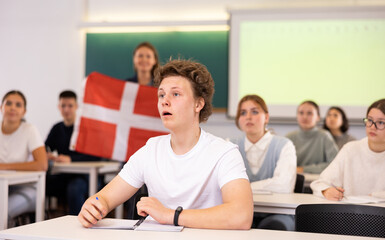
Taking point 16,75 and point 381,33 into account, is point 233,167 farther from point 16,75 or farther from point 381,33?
point 16,75

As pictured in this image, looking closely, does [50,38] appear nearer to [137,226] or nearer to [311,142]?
[311,142]

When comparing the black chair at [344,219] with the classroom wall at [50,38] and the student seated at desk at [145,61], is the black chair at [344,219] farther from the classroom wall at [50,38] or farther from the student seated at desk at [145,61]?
the classroom wall at [50,38]

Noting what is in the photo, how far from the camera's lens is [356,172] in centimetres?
291

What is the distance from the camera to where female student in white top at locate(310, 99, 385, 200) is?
2.70 meters

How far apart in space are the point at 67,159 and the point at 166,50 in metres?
2.39

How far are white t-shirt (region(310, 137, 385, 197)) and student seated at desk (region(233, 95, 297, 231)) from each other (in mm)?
246

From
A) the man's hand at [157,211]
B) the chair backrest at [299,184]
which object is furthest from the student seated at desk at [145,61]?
the man's hand at [157,211]

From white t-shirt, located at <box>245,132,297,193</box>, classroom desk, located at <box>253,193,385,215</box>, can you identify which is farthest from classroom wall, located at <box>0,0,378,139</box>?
classroom desk, located at <box>253,193,385,215</box>

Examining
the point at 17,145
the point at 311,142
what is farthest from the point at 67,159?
the point at 311,142

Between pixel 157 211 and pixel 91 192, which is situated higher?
pixel 157 211

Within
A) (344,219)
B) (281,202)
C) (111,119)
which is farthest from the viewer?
(111,119)

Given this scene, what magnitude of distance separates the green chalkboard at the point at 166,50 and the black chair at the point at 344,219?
14.0 feet

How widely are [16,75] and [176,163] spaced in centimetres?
565

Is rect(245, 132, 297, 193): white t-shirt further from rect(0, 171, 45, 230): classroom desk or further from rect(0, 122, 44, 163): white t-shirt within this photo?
rect(0, 122, 44, 163): white t-shirt
